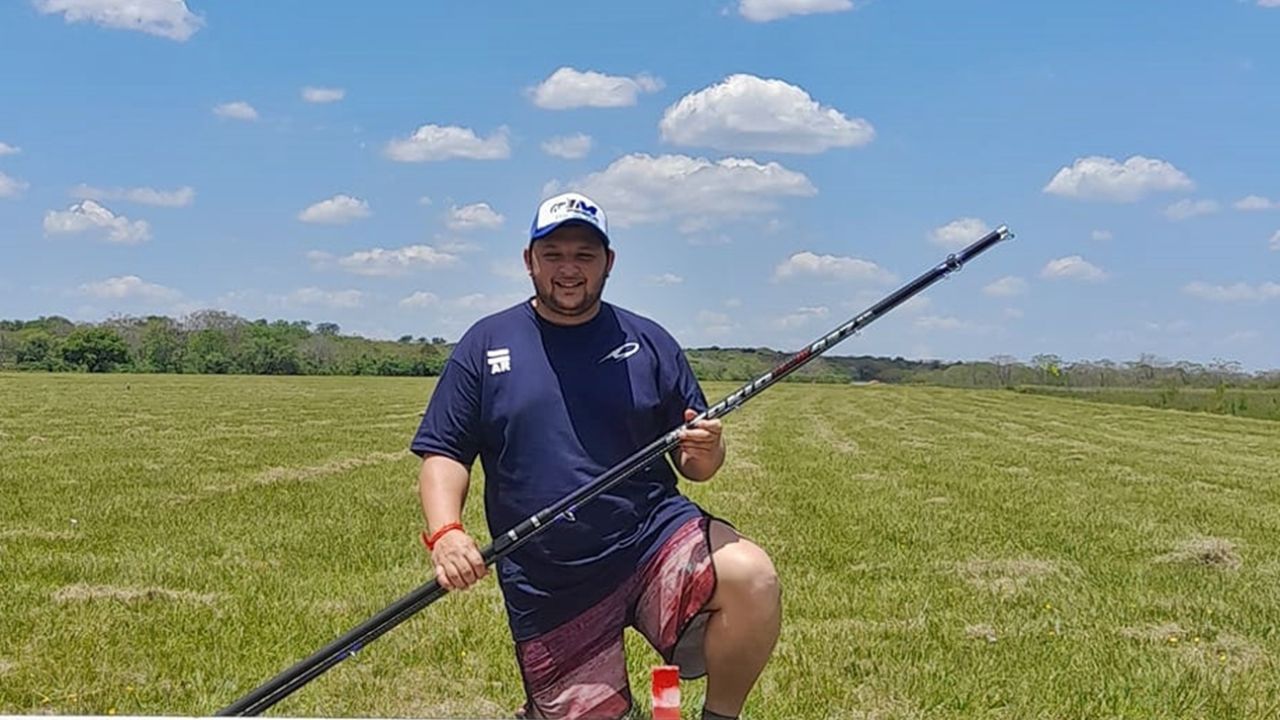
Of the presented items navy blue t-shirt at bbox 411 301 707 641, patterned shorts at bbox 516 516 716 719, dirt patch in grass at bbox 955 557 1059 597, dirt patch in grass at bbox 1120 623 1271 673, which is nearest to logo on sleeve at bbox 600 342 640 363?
navy blue t-shirt at bbox 411 301 707 641

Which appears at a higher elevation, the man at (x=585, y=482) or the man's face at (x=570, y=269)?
the man's face at (x=570, y=269)

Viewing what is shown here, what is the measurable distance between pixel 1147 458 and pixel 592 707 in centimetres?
2009

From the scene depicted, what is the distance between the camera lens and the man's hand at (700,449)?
4.21m

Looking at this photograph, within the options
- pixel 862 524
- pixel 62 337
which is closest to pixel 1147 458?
pixel 862 524

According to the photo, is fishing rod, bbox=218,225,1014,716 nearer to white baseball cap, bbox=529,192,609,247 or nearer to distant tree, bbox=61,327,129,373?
white baseball cap, bbox=529,192,609,247

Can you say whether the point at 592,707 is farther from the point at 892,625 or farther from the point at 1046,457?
the point at 1046,457

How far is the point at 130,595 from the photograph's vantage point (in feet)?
25.4

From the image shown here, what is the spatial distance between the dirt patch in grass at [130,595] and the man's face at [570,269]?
162 inches

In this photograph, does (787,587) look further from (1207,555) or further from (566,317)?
(566,317)

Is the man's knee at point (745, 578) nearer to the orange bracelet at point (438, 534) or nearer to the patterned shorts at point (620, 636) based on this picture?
the patterned shorts at point (620, 636)

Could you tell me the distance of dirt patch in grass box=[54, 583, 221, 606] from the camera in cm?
762

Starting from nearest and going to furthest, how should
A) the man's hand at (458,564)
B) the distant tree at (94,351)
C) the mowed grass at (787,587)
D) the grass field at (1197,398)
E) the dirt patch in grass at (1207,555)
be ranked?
the man's hand at (458,564) → the mowed grass at (787,587) → the dirt patch in grass at (1207,555) → the grass field at (1197,398) → the distant tree at (94,351)

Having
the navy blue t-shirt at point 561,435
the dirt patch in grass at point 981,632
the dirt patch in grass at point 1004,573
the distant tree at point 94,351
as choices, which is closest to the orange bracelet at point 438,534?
the navy blue t-shirt at point 561,435

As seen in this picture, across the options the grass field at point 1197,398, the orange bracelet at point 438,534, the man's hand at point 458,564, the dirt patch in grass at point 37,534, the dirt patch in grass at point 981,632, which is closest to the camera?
the man's hand at point 458,564
